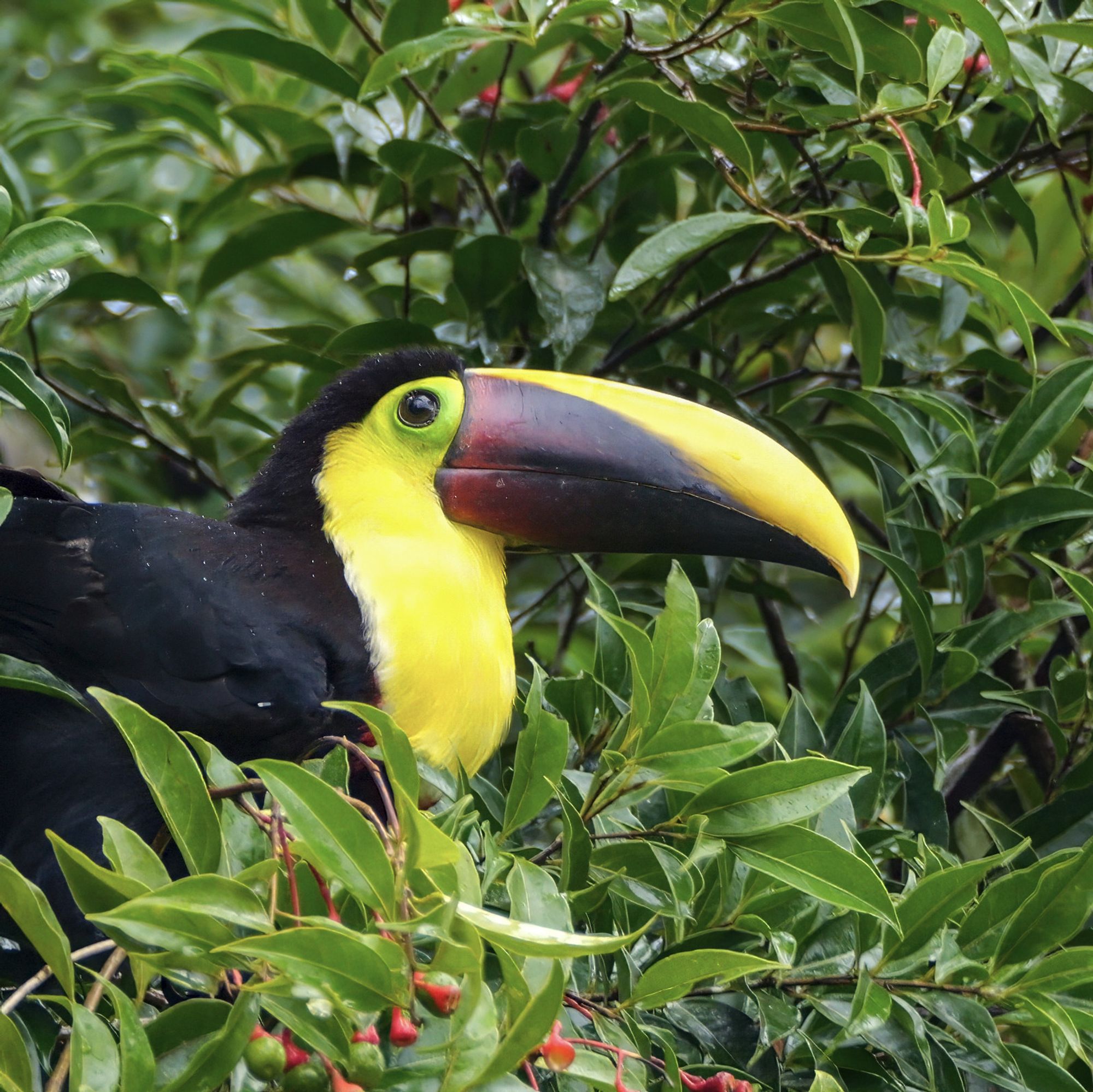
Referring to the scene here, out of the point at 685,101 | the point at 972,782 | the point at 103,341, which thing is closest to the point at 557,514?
the point at 685,101

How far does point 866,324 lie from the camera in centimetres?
225

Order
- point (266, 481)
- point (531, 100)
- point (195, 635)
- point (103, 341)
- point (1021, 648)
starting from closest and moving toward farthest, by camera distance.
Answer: point (195, 635)
point (266, 481)
point (1021, 648)
point (531, 100)
point (103, 341)

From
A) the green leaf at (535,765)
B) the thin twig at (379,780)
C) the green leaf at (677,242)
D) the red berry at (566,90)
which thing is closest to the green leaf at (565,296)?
the green leaf at (677,242)

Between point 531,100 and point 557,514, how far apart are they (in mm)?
1115

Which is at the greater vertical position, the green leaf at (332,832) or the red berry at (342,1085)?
the green leaf at (332,832)

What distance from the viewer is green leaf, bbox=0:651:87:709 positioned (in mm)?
1560

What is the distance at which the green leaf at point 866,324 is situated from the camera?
7.20ft

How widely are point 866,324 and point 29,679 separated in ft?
4.65

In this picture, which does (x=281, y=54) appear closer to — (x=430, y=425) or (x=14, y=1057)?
(x=430, y=425)

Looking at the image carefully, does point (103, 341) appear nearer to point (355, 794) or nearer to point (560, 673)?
point (560, 673)

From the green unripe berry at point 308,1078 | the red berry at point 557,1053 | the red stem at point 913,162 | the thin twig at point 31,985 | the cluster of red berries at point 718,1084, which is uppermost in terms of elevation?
the red stem at point 913,162

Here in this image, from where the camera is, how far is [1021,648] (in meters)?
2.76

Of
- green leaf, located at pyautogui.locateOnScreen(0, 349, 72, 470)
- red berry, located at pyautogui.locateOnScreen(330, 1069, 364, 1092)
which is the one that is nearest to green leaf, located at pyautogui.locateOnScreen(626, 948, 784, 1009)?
red berry, located at pyautogui.locateOnScreen(330, 1069, 364, 1092)

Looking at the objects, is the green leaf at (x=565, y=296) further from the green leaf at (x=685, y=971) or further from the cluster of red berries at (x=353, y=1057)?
the cluster of red berries at (x=353, y=1057)
